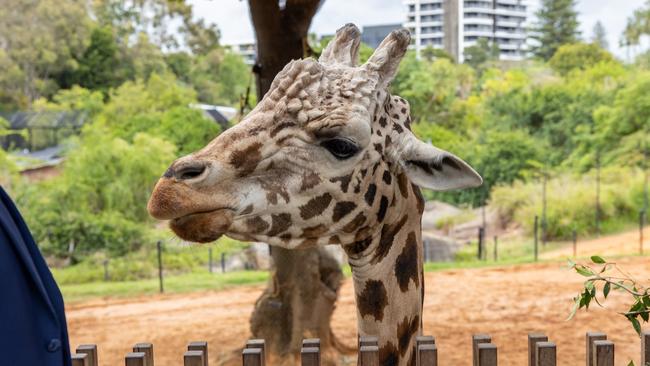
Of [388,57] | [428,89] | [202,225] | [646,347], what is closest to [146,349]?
[202,225]

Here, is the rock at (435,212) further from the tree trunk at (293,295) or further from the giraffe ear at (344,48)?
the giraffe ear at (344,48)

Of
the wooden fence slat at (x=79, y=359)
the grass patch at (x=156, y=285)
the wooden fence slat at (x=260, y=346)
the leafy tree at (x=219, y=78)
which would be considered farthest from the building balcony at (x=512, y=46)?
the wooden fence slat at (x=79, y=359)

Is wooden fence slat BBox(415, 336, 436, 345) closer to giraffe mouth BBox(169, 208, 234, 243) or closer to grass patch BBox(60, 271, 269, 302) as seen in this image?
giraffe mouth BBox(169, 208, 234, 243)

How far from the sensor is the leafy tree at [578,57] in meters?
19.0

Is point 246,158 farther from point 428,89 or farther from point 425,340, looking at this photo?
point 428,89

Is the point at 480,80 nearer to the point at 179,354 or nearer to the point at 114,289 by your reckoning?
the point at 114,289

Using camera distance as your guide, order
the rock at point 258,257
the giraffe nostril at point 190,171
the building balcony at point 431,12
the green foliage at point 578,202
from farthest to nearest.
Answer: the building balcony at point 431,12
the green foliage at point 578,202
the rock at point 258,257
the giraffe nostril at point 190,171

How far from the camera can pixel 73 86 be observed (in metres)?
18.8

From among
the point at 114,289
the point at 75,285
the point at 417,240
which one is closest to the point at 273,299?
the point at 417,240

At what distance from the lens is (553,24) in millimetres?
25453

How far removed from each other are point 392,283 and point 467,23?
35764 mm

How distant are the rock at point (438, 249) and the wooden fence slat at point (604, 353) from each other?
1121 cm

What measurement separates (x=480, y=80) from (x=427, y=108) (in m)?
3.25

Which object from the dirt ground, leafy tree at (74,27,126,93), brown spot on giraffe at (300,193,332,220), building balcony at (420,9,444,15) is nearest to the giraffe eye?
brown spot on giraffe at (300,193,332,220)
